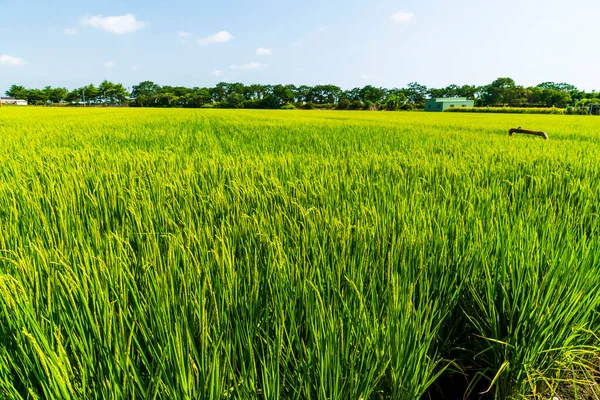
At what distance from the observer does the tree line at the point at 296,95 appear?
5768 centimetres

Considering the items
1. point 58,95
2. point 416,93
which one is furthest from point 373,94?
point 58,95

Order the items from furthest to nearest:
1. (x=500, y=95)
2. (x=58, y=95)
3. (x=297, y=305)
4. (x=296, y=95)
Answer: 1. (x=296, y=95)
2. (x=58, y=95)
3. (x=500, y=95)
4. (x=297, y=305)

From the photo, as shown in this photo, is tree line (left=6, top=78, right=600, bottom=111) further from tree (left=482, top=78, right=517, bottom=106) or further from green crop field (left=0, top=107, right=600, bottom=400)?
green crop field (left=0, top=107, right=600, bottom=400)

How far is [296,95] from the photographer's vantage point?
78.2m

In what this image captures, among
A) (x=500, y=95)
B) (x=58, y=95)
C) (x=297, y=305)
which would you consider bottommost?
(x=297, y=305)

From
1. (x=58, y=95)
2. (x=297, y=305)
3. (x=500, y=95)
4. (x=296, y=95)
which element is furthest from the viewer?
(x=296, y=95)

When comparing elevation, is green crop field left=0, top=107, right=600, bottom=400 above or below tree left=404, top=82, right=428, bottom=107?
below

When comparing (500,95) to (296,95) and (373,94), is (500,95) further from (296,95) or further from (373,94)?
(296,95)

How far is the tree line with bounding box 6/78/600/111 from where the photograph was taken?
57681 mm

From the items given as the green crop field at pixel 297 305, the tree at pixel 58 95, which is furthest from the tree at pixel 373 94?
the green crop field at pixel 297 305

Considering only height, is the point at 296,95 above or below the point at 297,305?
above

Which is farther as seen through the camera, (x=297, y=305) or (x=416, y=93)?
(x=416, y=93)

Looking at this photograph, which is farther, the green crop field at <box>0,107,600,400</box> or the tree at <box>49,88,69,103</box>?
the tree at <box>49,88,69,103</box>

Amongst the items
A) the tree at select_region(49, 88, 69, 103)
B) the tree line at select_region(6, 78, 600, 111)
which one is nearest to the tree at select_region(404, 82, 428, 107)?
the tree line at select_region(6, 78, 600, 111)
